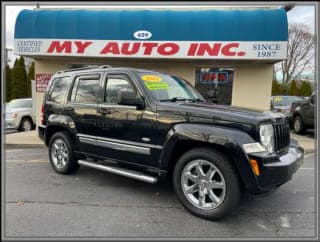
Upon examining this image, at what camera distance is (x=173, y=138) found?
365cm

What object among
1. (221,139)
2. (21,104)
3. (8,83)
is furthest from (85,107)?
(8,83)

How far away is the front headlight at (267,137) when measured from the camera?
3301 mm

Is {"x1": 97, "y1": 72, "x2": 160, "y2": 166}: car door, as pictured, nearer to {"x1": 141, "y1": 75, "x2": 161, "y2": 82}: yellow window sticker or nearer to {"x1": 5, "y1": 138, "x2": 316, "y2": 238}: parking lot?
{"x1": 141, "y1": 75, "x2": 161, "y2": 82}: yellow window sticker

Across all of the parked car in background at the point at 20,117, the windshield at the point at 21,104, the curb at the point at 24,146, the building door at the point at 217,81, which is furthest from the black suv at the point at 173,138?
the windshield at the point at 21,104

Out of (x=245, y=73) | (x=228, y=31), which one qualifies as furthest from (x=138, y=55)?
(x=245, y=73)

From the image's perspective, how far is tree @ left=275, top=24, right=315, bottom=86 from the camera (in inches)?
1322

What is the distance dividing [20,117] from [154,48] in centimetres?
705

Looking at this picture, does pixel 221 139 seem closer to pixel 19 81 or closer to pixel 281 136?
pixel 281 136

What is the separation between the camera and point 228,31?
8.41 m

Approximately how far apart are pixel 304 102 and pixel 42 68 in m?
10.2

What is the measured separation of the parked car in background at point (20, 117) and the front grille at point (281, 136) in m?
11.1

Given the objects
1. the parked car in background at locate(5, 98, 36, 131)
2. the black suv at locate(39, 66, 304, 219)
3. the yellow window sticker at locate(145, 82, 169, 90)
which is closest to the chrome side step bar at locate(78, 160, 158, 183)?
the black suv at locate(39, 66, 304, 219)

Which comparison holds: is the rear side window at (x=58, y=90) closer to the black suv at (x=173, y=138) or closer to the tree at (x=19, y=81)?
the black suv at (x=173, y=138)

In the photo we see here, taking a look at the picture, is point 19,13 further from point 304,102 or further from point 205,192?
point 304,102
